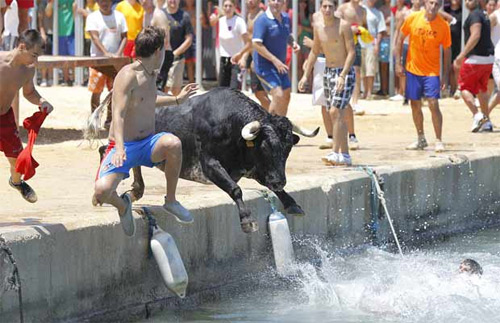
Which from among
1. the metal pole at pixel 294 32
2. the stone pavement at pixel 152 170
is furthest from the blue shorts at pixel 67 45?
the metal pole at pixel 294 32

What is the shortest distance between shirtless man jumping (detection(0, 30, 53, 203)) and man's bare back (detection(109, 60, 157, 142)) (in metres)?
0.81

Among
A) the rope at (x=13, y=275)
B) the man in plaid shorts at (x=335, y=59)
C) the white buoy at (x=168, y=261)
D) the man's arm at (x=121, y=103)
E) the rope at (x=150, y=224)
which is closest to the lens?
the rope at (x=13, y=275)

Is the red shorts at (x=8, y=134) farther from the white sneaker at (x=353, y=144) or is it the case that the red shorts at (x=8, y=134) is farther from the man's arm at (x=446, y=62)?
the man's arm at (x=446, y=62)

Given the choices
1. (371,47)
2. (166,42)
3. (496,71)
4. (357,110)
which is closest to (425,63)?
(496,71)

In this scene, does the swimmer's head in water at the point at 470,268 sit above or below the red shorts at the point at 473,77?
below

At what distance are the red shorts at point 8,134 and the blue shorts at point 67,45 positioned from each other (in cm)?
1432

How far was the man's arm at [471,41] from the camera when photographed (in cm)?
1705

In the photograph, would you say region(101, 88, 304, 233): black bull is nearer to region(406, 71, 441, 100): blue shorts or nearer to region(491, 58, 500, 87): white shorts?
region(406, 71, 441, 100): blue shorts

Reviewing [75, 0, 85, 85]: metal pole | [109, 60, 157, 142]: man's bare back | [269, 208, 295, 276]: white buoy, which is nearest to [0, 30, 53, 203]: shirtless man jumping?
[109, 60, 157, 142]: man's bare back

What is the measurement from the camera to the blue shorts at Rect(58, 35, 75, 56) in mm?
24031

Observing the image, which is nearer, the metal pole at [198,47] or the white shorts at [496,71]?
the white shorts at [496,71]

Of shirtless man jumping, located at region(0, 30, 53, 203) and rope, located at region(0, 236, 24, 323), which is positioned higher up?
shirtless man jumping, located at region(0, 30, 53, 203)

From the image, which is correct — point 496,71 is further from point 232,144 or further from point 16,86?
point 16,86

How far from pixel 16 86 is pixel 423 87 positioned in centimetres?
675
